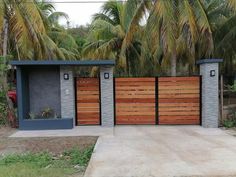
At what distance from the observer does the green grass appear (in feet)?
22.2

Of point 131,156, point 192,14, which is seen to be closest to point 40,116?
point 131,156

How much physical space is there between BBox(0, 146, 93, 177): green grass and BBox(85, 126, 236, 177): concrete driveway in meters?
0.36

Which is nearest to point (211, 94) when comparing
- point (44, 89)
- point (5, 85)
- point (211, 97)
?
point (211, 97)

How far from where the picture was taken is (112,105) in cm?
1262

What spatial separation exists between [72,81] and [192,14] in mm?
5258

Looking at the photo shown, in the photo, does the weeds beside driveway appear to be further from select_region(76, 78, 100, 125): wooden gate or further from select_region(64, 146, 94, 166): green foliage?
select_region(76, 78, 100, 125): wooden gate

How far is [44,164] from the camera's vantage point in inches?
295

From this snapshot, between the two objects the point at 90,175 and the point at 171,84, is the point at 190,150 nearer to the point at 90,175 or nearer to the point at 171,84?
the point at 90,175

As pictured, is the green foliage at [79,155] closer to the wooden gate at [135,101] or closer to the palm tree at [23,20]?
the wooden gate at [135,101]

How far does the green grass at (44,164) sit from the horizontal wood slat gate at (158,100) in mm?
4441

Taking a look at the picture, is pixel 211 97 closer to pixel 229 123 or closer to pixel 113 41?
pixel 229 123

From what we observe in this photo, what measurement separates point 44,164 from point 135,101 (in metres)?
6.01

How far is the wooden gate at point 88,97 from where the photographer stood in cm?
1283

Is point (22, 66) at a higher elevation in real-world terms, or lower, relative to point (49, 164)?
higher
